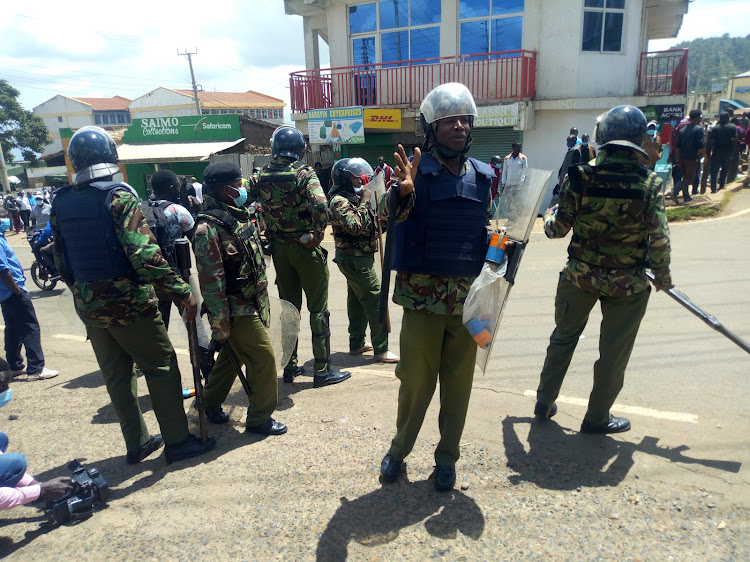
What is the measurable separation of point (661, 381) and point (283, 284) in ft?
10.2

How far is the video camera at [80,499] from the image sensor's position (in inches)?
110

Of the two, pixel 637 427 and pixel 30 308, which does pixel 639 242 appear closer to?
pixel 637 427

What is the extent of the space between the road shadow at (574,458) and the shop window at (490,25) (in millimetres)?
13780

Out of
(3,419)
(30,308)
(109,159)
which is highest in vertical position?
(109,159)

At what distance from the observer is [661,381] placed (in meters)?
4.08

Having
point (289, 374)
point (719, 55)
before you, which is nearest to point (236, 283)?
point (289, 374)

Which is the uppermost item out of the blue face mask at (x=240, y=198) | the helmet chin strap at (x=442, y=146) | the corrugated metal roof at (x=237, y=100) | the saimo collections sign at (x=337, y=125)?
the corrugated metal roof at (x=237, y=100)

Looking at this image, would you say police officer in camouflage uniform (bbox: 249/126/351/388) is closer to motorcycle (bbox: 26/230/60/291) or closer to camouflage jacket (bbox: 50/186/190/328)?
camouflage jacket (bbox: 50/186/190/328)

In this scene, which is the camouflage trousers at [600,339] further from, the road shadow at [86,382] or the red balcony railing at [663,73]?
the red balcony railing at [663,73]

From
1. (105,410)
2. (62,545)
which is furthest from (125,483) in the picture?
(105,410)

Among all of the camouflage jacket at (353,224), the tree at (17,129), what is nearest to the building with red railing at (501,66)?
the camouflage jacket at (353,224)

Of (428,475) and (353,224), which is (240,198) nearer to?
(353,224)

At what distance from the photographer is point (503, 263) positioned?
8.96 ft

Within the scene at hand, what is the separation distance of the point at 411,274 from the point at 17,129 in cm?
6193
